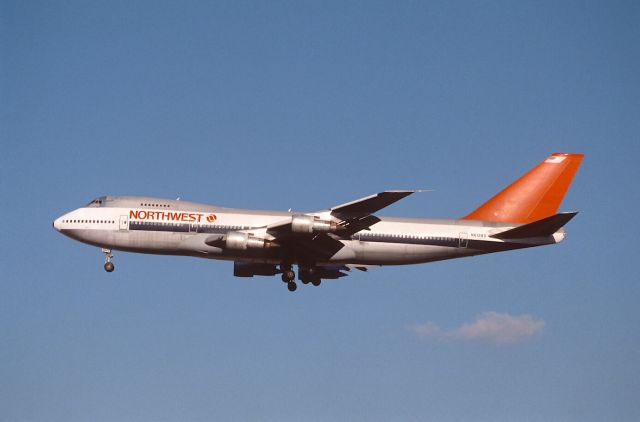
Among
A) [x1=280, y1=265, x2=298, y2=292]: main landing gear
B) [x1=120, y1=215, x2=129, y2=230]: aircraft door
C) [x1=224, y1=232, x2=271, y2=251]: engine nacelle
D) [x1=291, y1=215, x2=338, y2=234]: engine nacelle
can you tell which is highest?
[x1=120, y1=215, x2=129, y2=230]: aircraft door

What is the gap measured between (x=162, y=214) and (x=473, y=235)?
57.9 feet

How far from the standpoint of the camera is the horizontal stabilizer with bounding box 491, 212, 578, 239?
149ft

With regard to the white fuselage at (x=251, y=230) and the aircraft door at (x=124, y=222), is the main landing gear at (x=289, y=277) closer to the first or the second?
the white fuselage at (x=251, y=230)

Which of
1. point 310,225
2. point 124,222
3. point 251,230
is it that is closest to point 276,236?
point 251,230

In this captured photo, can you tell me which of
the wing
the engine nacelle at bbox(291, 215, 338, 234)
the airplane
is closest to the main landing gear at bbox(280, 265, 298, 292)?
the airplane

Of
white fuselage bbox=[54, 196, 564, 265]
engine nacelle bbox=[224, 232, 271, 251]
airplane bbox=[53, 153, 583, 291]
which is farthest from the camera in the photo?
white fuselage bbox=[54, 196, 564, 265]

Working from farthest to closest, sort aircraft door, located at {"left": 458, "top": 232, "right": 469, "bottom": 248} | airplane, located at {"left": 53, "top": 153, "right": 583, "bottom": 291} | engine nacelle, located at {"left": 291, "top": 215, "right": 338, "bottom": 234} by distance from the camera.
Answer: aircraft door, located at {"left": 458, "top": 232, "right": 469, "bottom": 248}, airplane, located at {"left": 53, "top": 153, "right": 583, "bottom": 291}, engine nacelle, located at {"left": 291, "top": 215, "right": 338, "bottom": 234}

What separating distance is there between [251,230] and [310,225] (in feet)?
14.1

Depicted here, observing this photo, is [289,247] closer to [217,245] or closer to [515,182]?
[217,245]

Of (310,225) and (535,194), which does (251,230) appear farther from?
(535,194)

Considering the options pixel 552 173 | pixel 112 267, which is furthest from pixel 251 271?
pixel 552 173

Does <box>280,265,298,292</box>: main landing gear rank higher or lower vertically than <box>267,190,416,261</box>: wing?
lower

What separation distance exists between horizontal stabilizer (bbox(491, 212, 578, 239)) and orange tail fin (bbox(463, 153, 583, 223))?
272cm

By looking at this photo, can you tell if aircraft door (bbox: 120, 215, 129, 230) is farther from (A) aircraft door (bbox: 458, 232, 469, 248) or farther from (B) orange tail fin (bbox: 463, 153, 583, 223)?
(B) orange tail fin (bbox: 463, 153, 583, 223)
